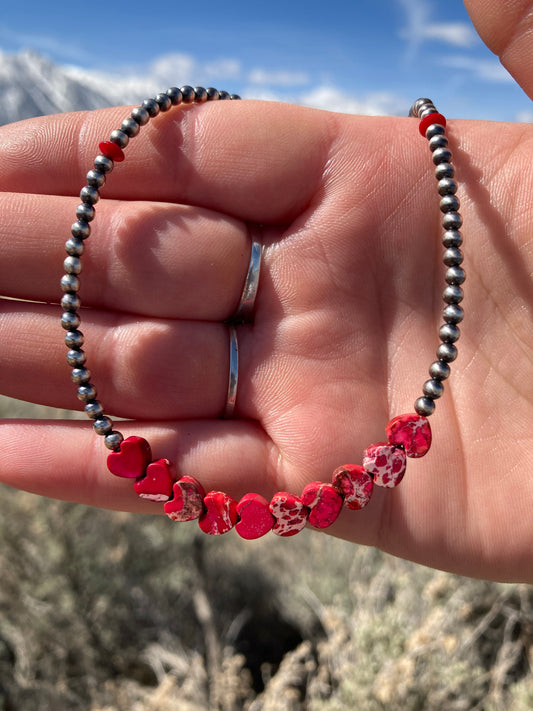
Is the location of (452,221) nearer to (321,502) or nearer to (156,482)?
(321,502)

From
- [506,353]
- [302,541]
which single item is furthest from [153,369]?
[302,541]

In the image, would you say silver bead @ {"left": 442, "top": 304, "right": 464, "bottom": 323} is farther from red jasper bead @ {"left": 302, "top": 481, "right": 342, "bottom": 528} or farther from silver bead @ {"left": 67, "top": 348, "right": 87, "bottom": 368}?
silver bead @ {"left": 67, "top": 348, "right": 87, "bottom": 368}

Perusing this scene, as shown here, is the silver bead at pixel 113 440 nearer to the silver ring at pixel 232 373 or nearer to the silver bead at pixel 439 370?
the silver ring at pixel 232 373

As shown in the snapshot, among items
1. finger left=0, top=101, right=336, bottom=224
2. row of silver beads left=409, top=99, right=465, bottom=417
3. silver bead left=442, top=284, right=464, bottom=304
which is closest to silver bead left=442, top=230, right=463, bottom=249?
row of silver beads left=409, top=99, right=465, bottom=417

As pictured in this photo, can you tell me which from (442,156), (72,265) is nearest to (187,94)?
(72,265)

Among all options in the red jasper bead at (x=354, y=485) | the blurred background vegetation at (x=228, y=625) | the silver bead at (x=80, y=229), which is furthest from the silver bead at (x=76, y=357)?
the blurred background vegetation at (x=228, y=625)
